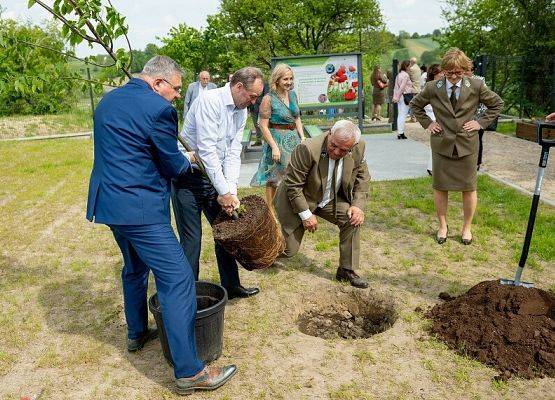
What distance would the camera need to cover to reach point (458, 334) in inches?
155

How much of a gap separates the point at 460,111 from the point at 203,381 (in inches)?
154

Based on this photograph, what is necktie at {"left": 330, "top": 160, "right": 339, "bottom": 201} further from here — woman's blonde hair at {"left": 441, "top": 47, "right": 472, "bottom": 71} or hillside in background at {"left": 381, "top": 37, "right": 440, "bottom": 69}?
hillside in background at {"left": 381, "top": 37, "right": 440, "bottom": 69}

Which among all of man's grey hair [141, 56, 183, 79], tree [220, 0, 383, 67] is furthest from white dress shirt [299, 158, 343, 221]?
tree [220, 0, 383, 67]

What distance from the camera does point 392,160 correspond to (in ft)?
35.3

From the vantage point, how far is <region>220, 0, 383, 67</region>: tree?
21.1 m

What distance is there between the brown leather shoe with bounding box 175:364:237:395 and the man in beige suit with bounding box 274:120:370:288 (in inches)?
69.7

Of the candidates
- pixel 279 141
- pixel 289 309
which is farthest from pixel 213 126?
pixel 279 141

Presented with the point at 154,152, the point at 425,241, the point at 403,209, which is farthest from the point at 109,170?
the point at 403,209

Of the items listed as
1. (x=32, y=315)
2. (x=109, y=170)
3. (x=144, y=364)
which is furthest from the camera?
(x=32, y=315)

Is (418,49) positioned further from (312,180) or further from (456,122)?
(312,180)

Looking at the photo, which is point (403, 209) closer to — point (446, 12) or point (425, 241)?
point (425, 241)

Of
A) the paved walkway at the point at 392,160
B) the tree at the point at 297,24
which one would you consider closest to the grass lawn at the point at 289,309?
the paved walkway at the point at 392,160

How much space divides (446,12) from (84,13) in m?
20.9

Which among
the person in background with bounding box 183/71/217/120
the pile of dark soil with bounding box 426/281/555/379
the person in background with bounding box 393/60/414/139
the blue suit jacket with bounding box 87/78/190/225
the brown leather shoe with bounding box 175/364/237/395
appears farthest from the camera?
the person in background with bounding box 393/60/414/139
